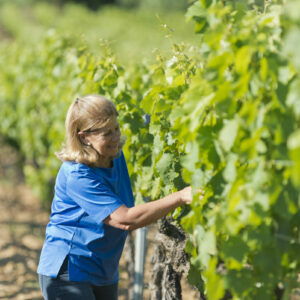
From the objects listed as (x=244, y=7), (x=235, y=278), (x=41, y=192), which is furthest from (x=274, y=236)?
(x=41, y=192)

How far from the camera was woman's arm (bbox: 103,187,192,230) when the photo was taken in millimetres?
1960

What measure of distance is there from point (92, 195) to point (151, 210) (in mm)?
293

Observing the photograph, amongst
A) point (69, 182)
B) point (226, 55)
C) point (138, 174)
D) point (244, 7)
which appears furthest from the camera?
point (138, 174)

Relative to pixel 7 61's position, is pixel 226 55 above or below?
below

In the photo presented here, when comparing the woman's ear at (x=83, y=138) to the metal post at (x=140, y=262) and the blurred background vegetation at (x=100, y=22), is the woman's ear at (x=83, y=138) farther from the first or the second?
the blurred background vegetation at (x=100, y=22)

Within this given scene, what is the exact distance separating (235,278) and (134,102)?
1.78m

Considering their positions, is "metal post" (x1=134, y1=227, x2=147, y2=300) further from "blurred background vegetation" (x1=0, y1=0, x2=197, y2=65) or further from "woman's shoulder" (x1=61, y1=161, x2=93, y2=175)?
"blurred background vegetation" (x1=0, y1=0, x2=197, y2=65)

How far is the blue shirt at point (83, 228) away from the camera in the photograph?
210 centimetres

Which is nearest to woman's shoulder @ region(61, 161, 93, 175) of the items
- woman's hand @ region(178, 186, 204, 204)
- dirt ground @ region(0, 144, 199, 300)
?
woman's hand @ region(178, 186, 204, 204)

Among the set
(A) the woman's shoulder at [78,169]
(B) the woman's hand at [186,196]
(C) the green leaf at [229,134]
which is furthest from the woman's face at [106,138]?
(C) the green leaf at [229,134]

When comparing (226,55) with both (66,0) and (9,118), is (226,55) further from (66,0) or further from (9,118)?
(66,0)

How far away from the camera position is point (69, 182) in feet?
7.08

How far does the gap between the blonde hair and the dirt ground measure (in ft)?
3.88

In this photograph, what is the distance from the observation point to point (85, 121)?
7.22ft
